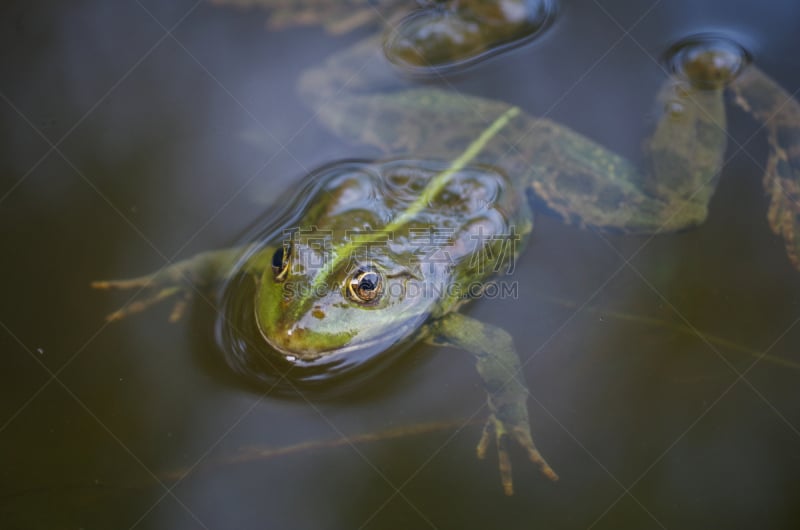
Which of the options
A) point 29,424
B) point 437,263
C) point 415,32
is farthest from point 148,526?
point 415,32

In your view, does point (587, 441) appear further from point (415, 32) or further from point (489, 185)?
point (415, 32)

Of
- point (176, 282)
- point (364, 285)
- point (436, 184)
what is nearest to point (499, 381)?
point (364, 285)

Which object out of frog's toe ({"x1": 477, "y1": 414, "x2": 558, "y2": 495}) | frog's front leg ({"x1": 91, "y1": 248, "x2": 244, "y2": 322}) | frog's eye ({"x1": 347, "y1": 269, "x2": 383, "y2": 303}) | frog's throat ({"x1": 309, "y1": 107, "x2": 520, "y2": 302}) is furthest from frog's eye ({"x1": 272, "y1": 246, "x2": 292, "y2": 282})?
frog's toe ({"x1": 477, "y1": 414, "x2": 558, "y2": 495})

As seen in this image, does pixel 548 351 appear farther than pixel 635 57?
No

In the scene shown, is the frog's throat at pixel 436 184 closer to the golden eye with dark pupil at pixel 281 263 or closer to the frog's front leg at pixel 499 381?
the golden eye with dark pupil at pixel 281 263

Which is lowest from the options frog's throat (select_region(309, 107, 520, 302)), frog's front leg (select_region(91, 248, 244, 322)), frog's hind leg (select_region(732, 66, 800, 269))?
frog's hind leg (select_region(732, 66, 800, 269))

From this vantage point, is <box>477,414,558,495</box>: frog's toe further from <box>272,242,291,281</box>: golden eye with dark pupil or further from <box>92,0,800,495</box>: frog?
<box>272,242,291,281</box>: golden eye with dark pupil

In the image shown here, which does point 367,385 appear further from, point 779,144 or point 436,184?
point 779,144
